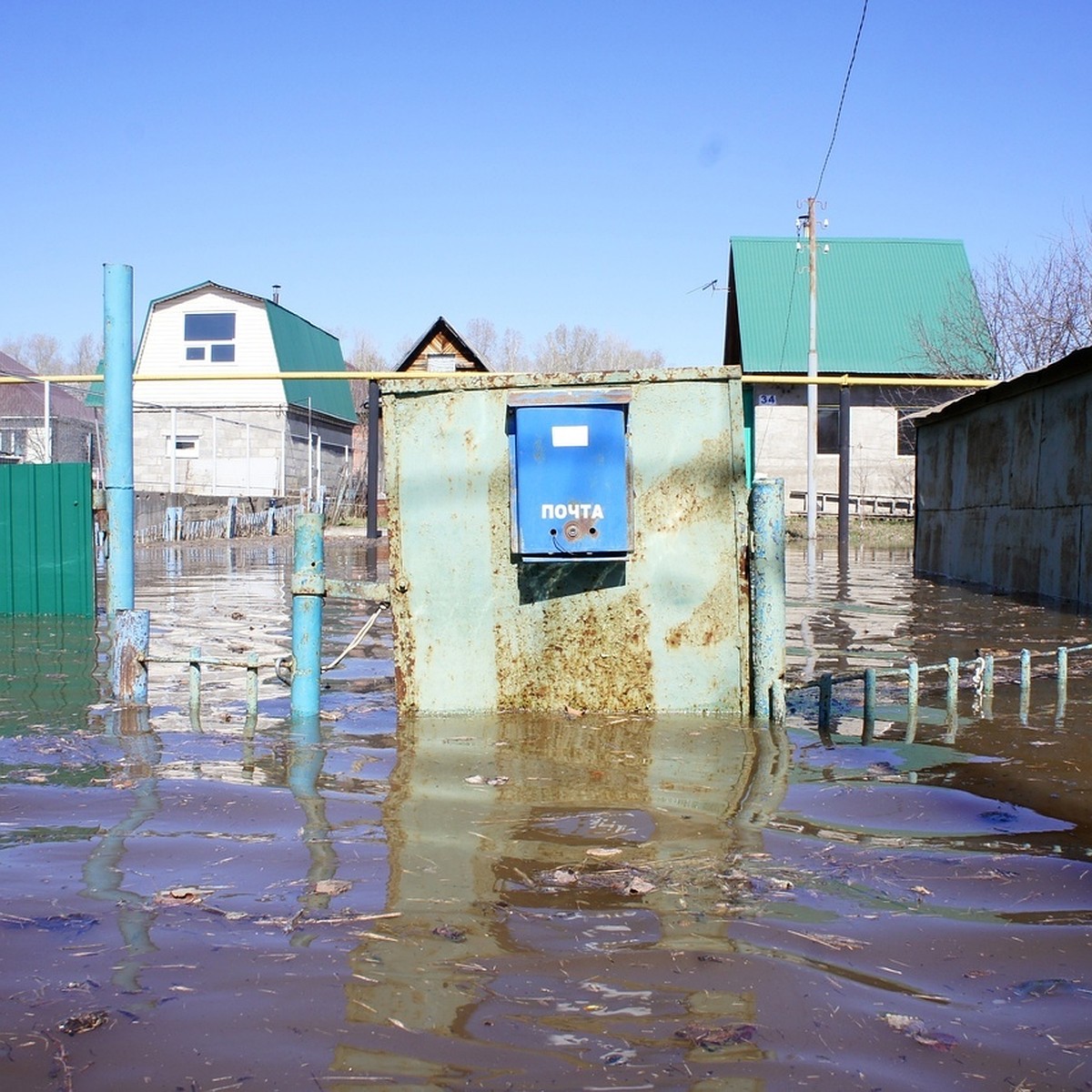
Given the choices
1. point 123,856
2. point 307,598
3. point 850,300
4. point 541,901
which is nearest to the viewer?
point 541,901

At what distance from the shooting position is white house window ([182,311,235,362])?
3981cm

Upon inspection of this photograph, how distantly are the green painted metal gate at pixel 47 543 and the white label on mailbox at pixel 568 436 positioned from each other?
779cm

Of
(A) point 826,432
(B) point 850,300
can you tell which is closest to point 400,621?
(A) point 826,432

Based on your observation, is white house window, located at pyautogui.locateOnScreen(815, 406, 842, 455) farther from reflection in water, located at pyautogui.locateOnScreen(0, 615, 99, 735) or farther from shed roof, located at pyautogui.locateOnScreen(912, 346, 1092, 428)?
reflection in water, located at pyautogui.locateOnScreen(0, 615, 99, 735)

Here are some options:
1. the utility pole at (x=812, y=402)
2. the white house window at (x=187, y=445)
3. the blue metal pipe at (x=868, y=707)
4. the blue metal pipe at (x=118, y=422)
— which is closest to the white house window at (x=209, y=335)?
the white house window at (x=187, y=445)

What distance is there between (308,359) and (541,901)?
4150 centimetres

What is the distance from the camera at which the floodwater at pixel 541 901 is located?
102 inches

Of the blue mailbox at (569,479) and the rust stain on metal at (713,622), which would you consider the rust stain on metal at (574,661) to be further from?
the blue mailbox at (569,479)

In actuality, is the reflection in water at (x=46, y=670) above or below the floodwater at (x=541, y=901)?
above

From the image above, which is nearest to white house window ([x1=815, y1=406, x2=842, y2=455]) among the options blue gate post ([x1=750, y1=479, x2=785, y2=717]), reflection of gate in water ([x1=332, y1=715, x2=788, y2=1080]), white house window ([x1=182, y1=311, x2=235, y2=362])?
white house window ([x1=182, y1=311, x2=235, y2=362])

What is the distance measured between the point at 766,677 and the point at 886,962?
315 centimetres

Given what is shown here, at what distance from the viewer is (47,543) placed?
40.4ft

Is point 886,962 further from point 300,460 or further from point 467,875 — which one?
point 300,460

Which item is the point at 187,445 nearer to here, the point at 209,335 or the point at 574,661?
the point at 209,335
